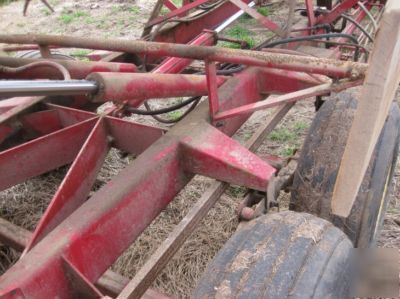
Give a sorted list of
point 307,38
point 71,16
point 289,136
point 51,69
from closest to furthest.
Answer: point 51,69 < point 307,38 < point 289,136 < point 71,16

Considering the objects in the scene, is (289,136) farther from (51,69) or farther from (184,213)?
(51,69)

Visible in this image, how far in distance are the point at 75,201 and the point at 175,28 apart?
6.32ft

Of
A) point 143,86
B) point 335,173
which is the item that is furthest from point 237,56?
point 335,173

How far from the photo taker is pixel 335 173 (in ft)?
6.66

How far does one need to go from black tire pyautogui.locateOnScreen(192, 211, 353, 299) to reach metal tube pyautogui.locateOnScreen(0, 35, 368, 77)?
1.90 feet

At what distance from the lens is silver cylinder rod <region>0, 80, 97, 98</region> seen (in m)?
1.28

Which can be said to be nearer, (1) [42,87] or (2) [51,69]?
(1) [42,87]

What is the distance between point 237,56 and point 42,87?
0.77 meters

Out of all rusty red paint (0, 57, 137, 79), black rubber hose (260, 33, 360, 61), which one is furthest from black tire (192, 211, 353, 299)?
black rubber hose (260, 33, 360, 61)

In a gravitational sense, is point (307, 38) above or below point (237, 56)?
below

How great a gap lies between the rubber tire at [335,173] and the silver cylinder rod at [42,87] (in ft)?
3.48

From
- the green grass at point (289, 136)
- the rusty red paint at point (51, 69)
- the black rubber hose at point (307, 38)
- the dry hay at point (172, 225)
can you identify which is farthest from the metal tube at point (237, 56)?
the green grass at point (289, 136)

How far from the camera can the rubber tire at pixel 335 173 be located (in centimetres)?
195

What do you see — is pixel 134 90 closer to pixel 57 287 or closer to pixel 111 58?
pixel 57 287
